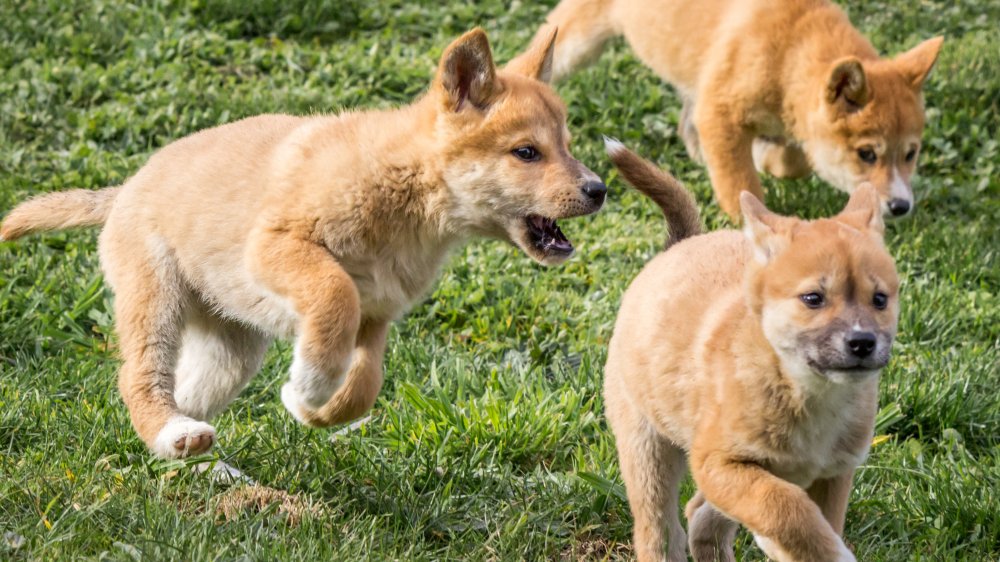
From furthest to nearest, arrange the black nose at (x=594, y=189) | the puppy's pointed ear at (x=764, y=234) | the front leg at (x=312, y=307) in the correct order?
1. the black nose at (x=594, y=189)
2. the front leg at (x=312, y=307)
3. the puppy's pointed ear at (x=764, y=234)

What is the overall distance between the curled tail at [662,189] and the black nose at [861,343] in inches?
49.5

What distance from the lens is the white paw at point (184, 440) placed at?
14.8 feet

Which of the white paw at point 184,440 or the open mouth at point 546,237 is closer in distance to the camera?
the white paw at point 184,440

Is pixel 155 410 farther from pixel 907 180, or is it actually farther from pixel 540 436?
pixel 907 180

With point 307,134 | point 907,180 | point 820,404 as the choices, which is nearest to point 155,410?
point 307,134

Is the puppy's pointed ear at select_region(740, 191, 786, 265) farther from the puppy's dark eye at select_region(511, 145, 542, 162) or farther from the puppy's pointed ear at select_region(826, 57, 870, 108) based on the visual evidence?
the puppy's pointed ear at select_region(826, 57, 870, 108)

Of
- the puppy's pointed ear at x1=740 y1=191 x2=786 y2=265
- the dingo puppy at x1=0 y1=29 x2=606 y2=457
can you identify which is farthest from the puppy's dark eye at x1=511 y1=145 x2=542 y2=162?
the puppy's pointed ear at x1=740 y1=191 x2=786 y2=265

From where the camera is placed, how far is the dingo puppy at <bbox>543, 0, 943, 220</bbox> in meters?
7.49

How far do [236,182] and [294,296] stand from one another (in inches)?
25.9

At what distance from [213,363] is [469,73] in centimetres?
153

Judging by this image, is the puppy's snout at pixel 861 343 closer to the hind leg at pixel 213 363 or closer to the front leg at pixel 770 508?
the front leg at pixel 770 508

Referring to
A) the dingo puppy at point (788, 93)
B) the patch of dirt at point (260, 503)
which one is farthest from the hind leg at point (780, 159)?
the patch of dirt at point (260, 503)

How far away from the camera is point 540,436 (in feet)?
17.1

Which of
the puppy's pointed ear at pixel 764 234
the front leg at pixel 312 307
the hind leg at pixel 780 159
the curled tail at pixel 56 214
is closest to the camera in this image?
the puppy's pointed ear at pixel 764 234
